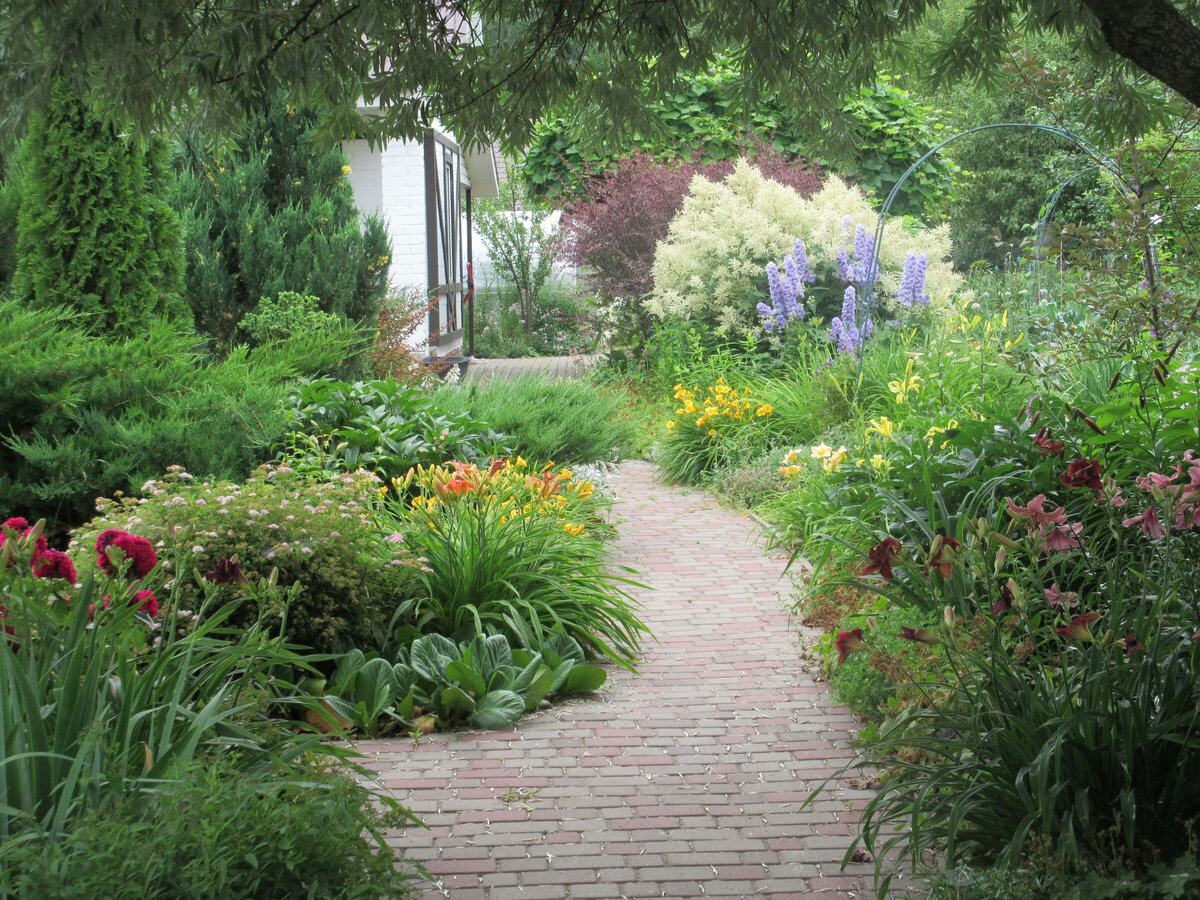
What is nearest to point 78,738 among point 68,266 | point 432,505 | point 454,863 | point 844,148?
point 454,863

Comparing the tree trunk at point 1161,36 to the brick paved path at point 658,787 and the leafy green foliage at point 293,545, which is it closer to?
the brick paved path at point 658,787

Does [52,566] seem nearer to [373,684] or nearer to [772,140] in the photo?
[373,684]

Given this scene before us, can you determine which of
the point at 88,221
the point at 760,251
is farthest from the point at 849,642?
the point at 760,251

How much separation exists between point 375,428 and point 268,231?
3878mm

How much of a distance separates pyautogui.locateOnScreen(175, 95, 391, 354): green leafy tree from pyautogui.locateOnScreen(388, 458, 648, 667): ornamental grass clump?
422 centimetres

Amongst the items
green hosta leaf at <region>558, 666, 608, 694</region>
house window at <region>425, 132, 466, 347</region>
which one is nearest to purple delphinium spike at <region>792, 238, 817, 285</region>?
house window at <region>425, 132, 466, 347</region>

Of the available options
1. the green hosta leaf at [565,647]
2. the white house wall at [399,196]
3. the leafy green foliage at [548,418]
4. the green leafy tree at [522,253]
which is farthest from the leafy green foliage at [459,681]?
the green leafy tree at [522,253]

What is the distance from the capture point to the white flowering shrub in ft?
34.8

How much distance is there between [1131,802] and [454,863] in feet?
5.91

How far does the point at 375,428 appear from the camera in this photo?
580 centimetres

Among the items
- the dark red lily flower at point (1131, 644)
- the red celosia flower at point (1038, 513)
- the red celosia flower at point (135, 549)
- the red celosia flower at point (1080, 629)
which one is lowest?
the dark red lily flower at point (1131, 644)

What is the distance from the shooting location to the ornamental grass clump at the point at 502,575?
14.5ft

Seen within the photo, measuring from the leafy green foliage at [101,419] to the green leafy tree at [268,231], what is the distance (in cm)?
314

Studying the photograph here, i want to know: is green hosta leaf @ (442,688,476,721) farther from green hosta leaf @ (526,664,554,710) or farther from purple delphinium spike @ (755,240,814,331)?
purple delphinium spike @ (755,240,814,331)
